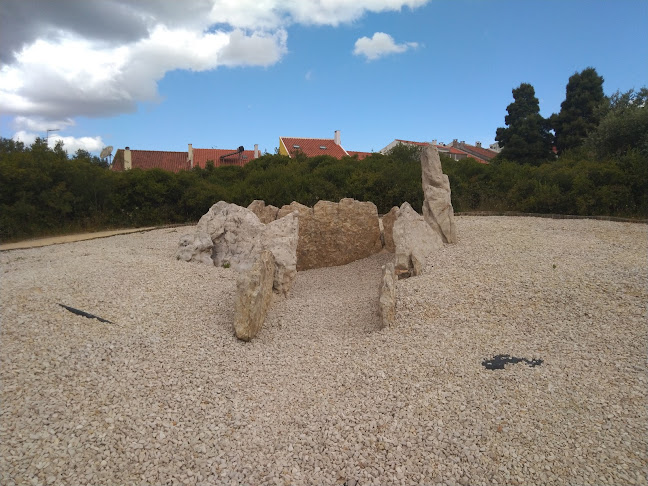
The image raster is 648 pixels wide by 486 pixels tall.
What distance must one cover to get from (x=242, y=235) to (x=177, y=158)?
101 feet

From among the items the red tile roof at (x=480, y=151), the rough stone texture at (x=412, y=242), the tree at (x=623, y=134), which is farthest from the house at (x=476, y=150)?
the rough stone texture at (x=412, y=242)

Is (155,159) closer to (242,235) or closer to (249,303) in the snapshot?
(242,235)

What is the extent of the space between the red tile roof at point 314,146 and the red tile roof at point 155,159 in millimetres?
8773

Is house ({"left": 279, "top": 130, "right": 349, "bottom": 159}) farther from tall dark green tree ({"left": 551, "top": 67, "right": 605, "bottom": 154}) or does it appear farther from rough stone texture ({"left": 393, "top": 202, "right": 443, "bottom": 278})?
rough stone texture ({"left": 393, "top": 202, "right": 443, "bottom": 278})

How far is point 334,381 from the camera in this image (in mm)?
4664

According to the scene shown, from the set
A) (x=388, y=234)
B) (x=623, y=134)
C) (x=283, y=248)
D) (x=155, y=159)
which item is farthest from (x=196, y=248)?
(x=155, y=159)

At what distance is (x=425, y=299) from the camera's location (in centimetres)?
639

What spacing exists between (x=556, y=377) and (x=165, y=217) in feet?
44.9

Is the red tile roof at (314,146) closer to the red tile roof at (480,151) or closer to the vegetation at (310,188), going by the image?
the vegetation at (310,188)

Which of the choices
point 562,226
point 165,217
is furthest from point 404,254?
point 165,217

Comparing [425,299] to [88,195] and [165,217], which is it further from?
[88,195]

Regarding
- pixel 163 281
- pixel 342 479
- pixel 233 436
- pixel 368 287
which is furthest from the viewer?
pixel 368 287

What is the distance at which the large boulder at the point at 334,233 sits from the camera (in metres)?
9.87

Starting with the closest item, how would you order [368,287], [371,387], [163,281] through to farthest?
[371,387] → [163,281] → [368,287]
